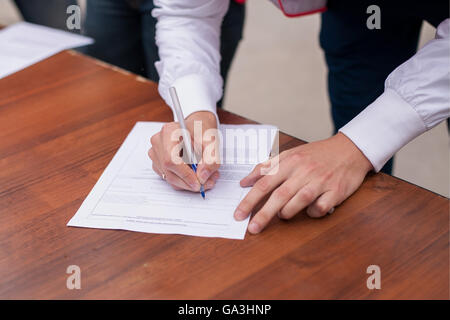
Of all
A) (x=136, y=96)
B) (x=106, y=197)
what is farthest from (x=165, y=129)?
(x=136, y=96)

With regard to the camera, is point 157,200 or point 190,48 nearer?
point 157,200

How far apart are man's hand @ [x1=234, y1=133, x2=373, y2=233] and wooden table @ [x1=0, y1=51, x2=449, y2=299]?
2 cm

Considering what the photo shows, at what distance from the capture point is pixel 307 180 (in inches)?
27.7

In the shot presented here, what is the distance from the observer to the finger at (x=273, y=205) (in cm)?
67

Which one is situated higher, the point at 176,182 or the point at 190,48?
the point at 190,48

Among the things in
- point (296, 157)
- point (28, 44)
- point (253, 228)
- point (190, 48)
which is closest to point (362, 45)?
point (190, 48)

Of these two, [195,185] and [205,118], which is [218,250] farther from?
[205,118]

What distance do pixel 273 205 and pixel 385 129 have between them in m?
0.22

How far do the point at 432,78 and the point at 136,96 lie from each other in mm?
568

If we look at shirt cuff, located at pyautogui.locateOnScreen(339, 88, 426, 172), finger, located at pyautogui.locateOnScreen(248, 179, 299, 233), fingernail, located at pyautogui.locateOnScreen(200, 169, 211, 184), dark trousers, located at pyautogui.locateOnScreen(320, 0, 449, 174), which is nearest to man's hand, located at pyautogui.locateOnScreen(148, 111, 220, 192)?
fingernail, located at pyautogui.locateOnScreen(200, 169, 211, 184)

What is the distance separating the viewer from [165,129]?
801 millimetres

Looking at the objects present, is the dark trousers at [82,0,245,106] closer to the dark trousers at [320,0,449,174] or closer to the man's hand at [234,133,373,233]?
the dark trousers at [320,0,449,174]
